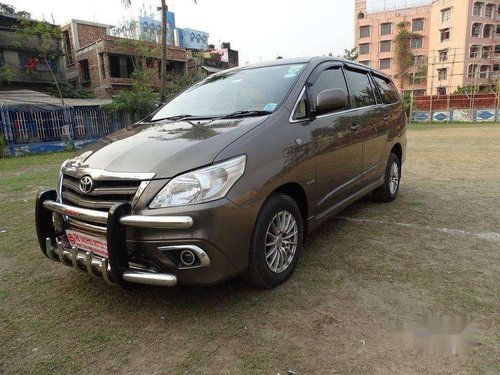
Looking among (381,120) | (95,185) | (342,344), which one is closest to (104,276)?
(95,185)

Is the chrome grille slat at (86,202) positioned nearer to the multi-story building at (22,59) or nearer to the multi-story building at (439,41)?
the multi-story building at (22,59)

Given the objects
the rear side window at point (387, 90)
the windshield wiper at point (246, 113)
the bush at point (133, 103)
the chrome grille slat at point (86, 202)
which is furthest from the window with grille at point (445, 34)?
the chrome grille slat at point (86, 202)

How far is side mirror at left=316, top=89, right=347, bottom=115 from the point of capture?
309 cm

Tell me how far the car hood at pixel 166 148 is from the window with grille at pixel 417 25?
2439 inches

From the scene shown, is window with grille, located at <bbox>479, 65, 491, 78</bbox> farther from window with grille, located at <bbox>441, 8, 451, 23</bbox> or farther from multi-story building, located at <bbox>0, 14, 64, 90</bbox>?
multi-story building, located at <bbox>0, 14, 64, 90</bbox>

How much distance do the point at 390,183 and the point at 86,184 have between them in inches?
151

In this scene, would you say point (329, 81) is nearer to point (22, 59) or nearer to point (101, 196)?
point (101, 196)

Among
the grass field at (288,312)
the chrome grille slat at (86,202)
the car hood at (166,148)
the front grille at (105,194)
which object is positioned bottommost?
the grass field at (288,312)

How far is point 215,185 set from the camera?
2322 millimetres

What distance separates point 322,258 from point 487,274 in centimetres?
126

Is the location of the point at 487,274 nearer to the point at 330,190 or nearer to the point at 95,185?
the point at 330,190

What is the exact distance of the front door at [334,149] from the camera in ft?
10.6

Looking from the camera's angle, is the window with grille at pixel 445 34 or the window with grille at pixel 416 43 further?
the window with grille at pixel 416 43

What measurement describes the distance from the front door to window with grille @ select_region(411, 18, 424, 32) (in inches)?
2380
